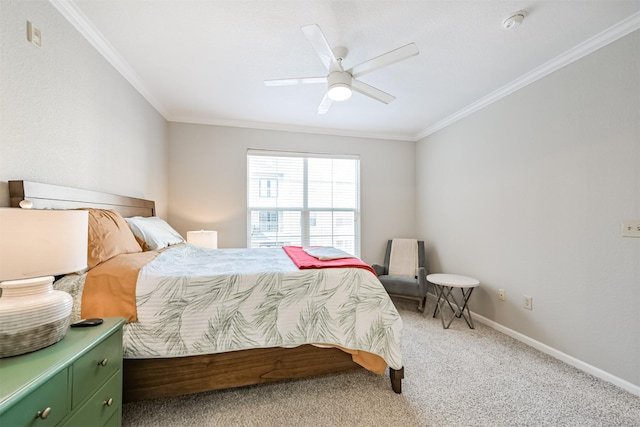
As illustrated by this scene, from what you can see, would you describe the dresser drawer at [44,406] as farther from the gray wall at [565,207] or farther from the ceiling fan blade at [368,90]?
the gray wall at [565,207]

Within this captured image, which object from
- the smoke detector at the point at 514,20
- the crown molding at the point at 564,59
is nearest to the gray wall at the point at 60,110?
the smoke detector at the point at 514,20

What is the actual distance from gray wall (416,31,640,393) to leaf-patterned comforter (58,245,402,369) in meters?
1.59

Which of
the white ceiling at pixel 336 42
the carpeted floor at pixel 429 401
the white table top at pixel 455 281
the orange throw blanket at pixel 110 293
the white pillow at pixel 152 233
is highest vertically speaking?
the white ceiling at pixel 336 42

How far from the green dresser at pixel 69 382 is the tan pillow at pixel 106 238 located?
1.48ft

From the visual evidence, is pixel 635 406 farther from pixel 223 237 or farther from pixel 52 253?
pixel 223 237

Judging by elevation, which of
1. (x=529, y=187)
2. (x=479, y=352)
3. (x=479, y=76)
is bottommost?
(x=479, y=352)

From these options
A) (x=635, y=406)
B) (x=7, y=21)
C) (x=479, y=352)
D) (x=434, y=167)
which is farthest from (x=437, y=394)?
(x=7, y=21)

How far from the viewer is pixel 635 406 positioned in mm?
1604

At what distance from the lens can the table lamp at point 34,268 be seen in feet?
2.75

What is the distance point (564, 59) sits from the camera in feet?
6.96

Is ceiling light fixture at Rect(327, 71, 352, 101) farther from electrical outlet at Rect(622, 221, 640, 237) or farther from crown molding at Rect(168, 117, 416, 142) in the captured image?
electrical outlet at Rect(622, 221, 640, 237)

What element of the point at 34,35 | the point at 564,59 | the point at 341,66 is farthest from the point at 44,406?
the point at 564,59

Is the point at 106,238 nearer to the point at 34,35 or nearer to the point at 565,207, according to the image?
the point at 34,35

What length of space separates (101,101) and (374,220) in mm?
3480
